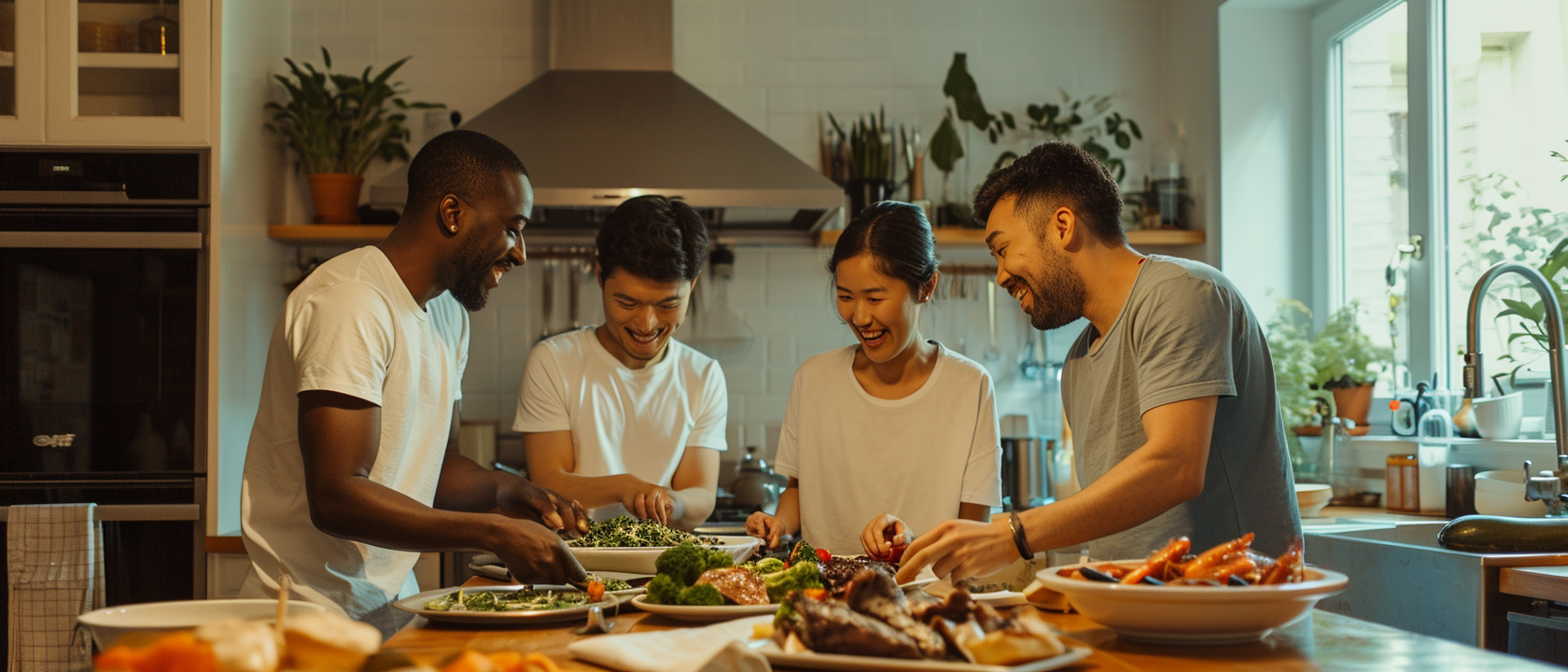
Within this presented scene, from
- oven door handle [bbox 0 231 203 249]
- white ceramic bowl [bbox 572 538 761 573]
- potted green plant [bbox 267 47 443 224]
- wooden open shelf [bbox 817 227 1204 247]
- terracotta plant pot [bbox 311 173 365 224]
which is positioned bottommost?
white ceramic bowl [bbox 572 538 761 573]

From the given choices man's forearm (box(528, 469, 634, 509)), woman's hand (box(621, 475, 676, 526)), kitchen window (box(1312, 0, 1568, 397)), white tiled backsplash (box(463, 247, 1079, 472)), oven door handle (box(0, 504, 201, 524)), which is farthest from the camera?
white tiled backsplash (box(463, 247, 1079, 472))

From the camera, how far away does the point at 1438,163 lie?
10.4 ft

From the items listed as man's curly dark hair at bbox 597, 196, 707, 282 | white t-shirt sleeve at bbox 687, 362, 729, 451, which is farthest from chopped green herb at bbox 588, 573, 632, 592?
white t-shirt sleeve at bbox 687, 362, 729, 451

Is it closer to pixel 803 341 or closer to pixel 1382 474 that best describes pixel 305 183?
pixel 803 341

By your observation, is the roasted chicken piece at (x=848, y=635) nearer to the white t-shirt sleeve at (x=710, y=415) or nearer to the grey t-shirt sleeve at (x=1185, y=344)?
the grey t-shirt sleeve at (x=1185, y=344)

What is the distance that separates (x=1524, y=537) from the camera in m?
1.95

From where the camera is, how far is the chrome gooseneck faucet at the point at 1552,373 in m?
2.25

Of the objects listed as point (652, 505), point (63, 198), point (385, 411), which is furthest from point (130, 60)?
point (652, 505)

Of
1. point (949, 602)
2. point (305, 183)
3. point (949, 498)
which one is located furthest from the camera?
point (305, 183)

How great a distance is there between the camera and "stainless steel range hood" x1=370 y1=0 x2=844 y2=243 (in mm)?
3131

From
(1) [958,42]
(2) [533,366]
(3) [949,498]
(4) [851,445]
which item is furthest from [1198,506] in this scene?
(1) [958,42]

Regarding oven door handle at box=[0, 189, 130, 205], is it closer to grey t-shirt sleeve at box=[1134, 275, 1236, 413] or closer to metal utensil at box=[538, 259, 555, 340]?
metal utensil at box=[538, 259, 555, 340]

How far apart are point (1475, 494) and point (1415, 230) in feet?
3.22

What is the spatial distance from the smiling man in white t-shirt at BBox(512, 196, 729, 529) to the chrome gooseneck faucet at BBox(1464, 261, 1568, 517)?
1.60 metres
